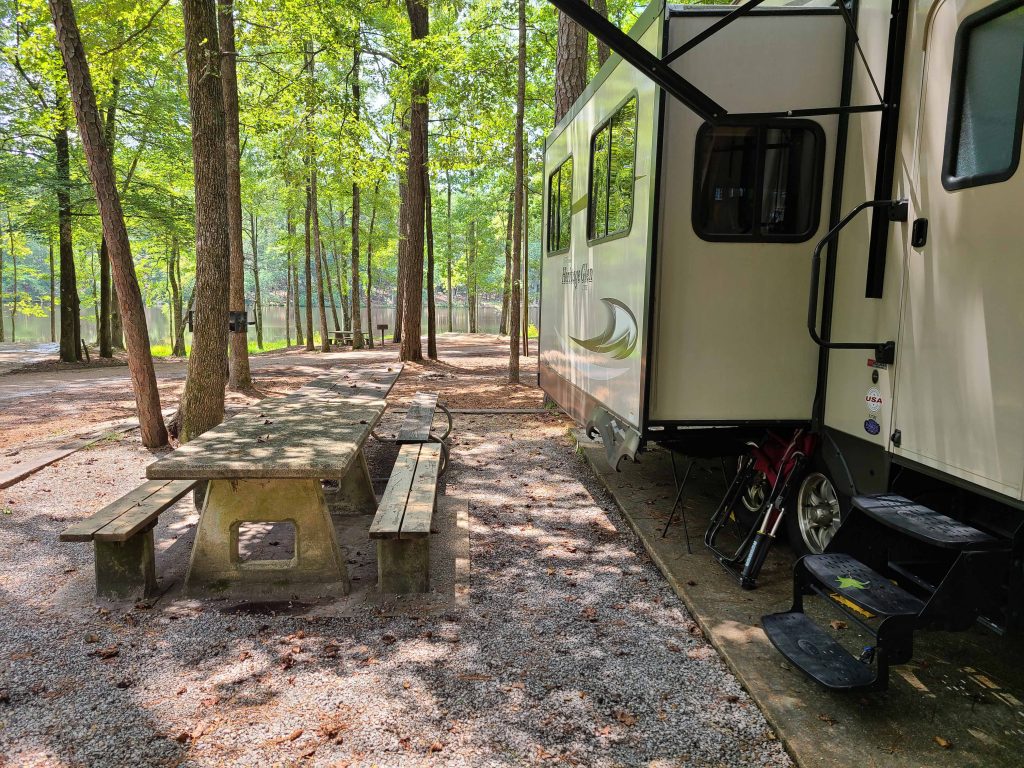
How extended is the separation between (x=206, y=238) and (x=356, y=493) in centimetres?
334

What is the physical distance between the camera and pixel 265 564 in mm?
4008

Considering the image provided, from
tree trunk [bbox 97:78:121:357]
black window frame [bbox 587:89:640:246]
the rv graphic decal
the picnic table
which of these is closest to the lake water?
tree trunk [bbox 97:78:121:357]

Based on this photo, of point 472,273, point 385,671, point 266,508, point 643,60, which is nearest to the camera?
point 385,671

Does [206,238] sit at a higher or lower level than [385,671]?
higher

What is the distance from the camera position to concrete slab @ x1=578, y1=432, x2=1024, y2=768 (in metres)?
2.50

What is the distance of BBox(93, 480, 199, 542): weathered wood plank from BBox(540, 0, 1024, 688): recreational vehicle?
2830 millimetres

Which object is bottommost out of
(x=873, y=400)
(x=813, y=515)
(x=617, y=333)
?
(x=813, y=515)

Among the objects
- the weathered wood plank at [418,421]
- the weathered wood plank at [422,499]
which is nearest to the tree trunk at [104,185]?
the weathered wood plank at [418,421]

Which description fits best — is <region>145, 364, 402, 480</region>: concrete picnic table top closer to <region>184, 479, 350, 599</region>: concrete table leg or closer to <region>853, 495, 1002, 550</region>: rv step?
<region>184, 479, 350, 599</region>: concrete table leg

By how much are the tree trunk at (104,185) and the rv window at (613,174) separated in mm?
4402

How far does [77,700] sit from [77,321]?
631 inches

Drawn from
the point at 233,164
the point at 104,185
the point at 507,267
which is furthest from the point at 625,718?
the point at 507,267

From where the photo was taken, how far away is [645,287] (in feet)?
13.7

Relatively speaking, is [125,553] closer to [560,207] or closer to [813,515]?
[813,515]
